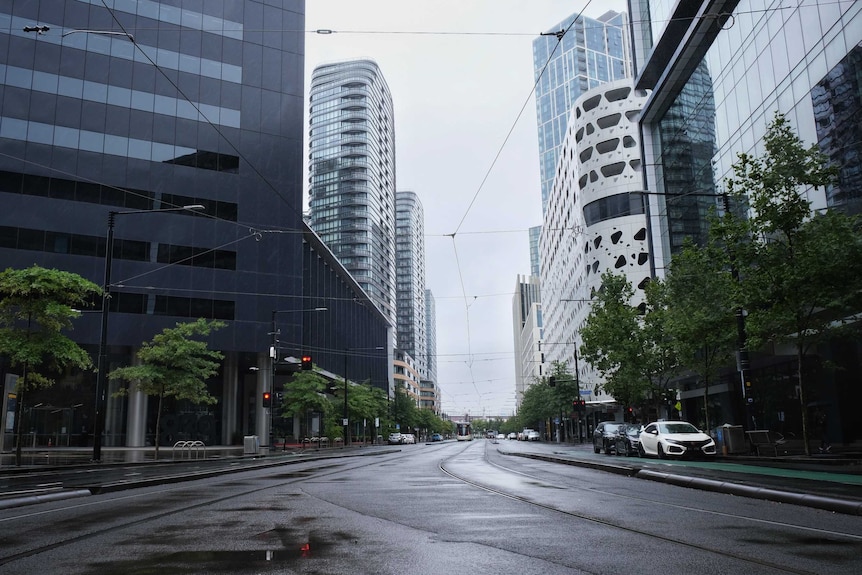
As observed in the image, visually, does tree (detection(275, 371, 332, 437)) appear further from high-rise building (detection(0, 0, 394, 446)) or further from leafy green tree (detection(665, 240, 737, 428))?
leafy green tree (detection(665, 240, 737, 428))

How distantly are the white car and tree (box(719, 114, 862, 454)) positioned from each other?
12.6 feet

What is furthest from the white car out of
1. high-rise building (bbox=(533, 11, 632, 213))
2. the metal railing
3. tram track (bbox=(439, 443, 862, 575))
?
high-rise building (bbox=(533, 11, 632, 213))

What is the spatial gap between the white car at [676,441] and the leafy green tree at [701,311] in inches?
184

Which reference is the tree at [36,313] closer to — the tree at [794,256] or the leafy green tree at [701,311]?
the tree at [794,256]

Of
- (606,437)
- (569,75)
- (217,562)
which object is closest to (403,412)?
(606,437)

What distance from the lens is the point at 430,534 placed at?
26.1ft

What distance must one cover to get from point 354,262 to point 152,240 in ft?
292

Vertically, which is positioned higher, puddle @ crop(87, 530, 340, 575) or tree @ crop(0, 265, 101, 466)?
tree @ crop(0, 265, 101, 466)

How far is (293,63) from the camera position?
5559cm

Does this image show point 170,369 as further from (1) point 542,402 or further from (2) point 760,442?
(1) point 542,402

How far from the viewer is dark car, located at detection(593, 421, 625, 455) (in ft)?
121

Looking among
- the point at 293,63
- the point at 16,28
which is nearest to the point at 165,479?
the point at 16,28

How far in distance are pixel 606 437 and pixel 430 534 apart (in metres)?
31.6

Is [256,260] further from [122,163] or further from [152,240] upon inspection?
[122,163]
